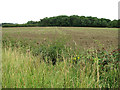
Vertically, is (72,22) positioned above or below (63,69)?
above

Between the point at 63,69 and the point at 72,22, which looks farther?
the point at 72,22

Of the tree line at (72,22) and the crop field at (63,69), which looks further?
the tree line at (72,22)

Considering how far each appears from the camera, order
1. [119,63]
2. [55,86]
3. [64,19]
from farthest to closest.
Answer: [64,19] < [119,63] < [55,86]

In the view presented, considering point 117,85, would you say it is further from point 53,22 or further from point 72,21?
point 72,21

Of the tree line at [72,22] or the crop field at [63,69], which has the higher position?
the tree line at [72,22]

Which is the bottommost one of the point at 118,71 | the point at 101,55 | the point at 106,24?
the point at 118,71

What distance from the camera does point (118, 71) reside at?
3.17 meters

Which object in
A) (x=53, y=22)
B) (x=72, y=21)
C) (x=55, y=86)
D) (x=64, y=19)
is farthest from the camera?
(x=72, y=21)

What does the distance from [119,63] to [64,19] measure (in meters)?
38.4

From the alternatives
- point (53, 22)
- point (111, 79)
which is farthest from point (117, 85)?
point (53, 22)

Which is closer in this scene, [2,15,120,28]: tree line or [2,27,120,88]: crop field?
[2,27,120,88]: crop field

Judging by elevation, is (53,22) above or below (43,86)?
above

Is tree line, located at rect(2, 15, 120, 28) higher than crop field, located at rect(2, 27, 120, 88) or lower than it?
higher

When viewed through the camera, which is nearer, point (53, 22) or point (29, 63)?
point (29, 63)
